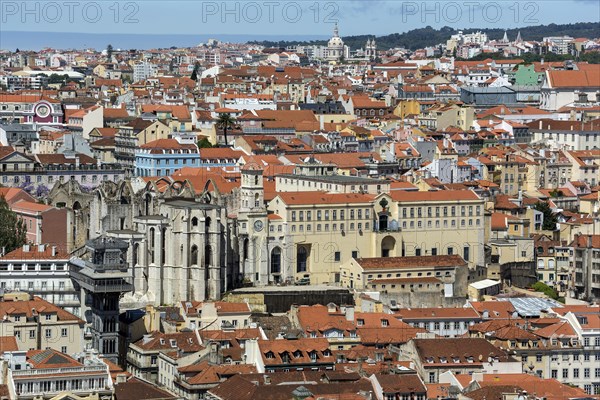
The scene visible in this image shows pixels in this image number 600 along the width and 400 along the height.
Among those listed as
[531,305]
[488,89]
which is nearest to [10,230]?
[531,305]

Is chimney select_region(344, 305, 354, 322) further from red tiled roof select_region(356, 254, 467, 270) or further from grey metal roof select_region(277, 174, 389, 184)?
grey metal roof select_region(277, 174, 389, 184)

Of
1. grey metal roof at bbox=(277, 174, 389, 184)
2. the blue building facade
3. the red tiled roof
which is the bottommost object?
the red tiled roof

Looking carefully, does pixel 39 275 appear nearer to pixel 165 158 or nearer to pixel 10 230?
pixel 10 230

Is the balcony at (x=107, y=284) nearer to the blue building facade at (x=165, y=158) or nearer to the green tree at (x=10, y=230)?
the green tree at (x=10, y=230)

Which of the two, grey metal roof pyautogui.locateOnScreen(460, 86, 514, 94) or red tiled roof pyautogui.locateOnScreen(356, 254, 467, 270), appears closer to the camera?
red tiled roof pyautogui.locateOnScreen(356, 254, 467, 270)

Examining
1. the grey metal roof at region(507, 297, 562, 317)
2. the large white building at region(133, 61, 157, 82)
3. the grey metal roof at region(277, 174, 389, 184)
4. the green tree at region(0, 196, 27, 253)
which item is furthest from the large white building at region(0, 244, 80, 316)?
the large white building at region(133, 61, 157, 82)

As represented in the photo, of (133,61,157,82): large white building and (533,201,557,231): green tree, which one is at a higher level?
(133,61,157,82): large white building

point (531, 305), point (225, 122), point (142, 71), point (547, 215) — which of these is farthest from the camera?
point (142, 71)
